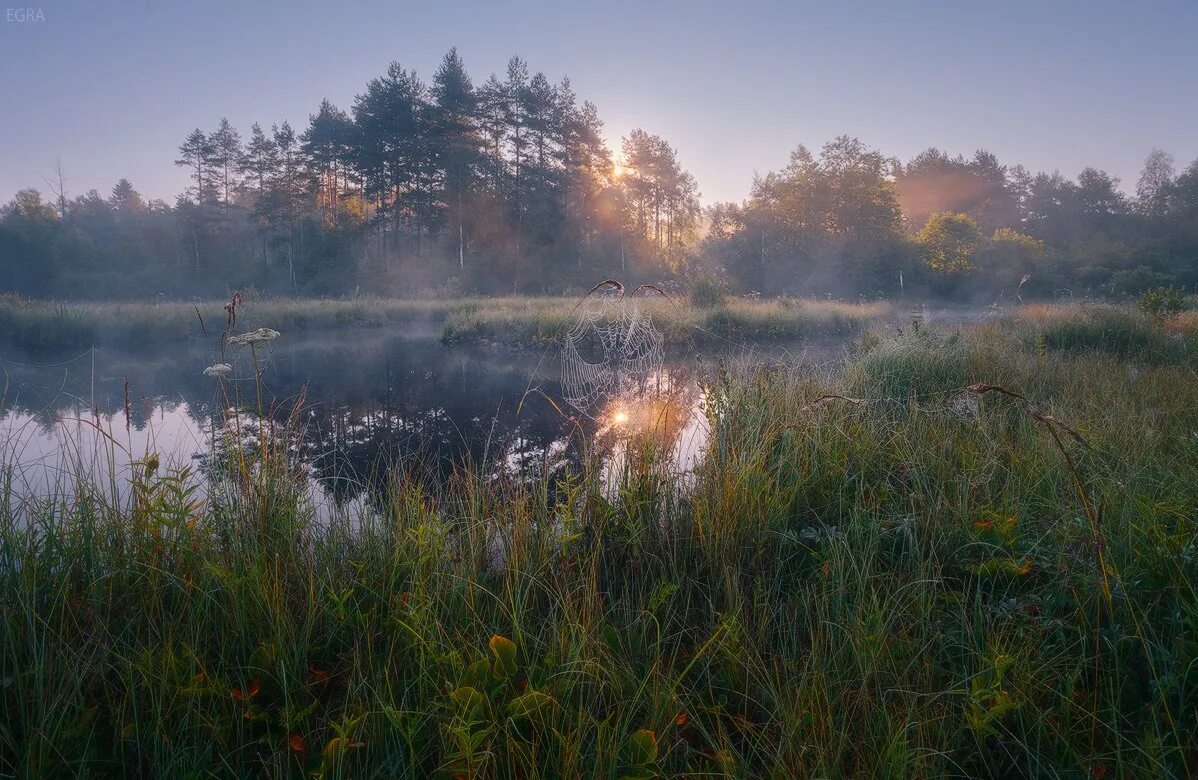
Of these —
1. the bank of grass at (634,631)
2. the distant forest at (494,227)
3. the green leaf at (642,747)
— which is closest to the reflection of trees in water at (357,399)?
the bank of grass at (634,631)

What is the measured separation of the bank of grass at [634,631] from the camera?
5.31 feet

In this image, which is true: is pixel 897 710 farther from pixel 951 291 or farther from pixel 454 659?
pixel 951 291

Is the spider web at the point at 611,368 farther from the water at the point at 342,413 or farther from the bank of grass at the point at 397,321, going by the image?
the bank of grass at the point at 397,321

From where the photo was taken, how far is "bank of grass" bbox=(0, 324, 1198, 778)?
162 cm

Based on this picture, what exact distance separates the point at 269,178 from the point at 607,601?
42.8 metres

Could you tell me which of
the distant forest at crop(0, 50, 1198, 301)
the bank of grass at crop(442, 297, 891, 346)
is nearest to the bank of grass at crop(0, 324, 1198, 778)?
the bank of grass at crop(442, 297, 891, 346)

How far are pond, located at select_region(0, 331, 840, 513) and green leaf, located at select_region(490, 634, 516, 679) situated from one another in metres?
0.99

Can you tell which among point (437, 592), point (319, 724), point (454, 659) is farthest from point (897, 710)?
point (319, 724)

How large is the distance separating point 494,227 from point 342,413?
27685 mm

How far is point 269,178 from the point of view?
37.9 meters

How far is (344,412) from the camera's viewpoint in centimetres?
857

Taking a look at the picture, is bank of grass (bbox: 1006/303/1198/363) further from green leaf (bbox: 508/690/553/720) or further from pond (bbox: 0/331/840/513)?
green leaf (bbox: 508/690/553/720)

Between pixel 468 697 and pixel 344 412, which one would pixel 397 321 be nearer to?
pixel 344 412

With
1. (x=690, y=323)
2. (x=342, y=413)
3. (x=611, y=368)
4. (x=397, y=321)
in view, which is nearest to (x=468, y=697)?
(x=342, y=413)
